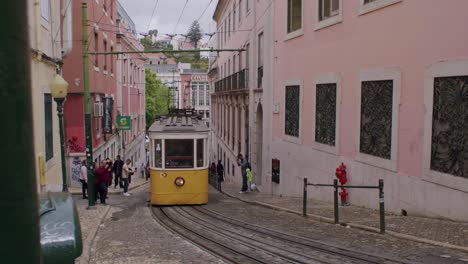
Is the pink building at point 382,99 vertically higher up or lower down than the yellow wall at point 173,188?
higher up

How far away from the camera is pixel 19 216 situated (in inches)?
48.0

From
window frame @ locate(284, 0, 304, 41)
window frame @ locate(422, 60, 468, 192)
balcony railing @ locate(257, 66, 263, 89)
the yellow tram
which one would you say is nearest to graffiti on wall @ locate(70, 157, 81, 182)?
the yellow tram

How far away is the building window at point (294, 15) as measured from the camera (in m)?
17.1

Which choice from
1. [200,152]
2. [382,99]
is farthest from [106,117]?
[382,99]

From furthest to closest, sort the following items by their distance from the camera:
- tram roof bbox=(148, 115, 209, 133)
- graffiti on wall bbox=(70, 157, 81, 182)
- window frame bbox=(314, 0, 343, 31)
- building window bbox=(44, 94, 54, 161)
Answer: graffiti on wall bbox=(70, 157, 81, 182), tram roof bbox=(148, 115, 209, 133), window frame bbox=(314, 0, 343, 31), building window bbox=(44, 94, 54, 161)

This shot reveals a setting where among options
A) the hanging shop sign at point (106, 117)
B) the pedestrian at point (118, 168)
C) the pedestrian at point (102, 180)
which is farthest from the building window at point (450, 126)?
the hanging shop sign at point (106, 117)

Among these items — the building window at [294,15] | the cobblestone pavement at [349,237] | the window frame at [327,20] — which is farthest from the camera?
the building window at [294,15]

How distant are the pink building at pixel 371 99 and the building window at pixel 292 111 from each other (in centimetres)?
4

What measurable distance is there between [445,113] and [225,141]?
29.7 metres

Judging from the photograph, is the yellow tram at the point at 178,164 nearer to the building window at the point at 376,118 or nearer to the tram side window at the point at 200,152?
the tram side window at the point at 200,152

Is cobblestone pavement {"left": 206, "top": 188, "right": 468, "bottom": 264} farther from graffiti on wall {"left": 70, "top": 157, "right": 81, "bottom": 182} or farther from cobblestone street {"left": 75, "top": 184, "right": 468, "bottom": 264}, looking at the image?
graffiti on wall {"left": 70, "top": 157, "right": 81, "bottom": 182}

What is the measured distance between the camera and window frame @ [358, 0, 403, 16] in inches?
425

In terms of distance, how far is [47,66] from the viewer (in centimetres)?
1242

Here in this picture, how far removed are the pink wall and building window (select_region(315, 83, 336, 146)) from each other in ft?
1.57
